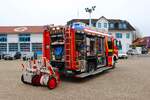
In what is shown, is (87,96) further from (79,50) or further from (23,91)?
(79,50)

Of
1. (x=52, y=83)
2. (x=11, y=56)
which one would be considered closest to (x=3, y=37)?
(x=11, y=56)

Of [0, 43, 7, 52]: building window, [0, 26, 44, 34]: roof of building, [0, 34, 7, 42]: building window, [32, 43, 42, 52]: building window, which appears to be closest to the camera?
[32, 43, 42, 52]: building window

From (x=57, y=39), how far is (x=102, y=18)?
4694cm

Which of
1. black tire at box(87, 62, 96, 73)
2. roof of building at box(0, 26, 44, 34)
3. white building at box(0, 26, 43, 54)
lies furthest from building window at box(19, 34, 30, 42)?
black tire at box(87, 62, 96, 73)

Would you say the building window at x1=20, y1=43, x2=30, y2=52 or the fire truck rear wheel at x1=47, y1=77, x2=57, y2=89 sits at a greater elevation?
the building window at x1=20, y1=43, x2=30, y2=52

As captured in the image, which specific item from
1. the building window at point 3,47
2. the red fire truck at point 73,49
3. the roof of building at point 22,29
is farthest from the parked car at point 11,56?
the red fire truck at point 73,49

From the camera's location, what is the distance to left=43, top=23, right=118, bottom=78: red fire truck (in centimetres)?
1304

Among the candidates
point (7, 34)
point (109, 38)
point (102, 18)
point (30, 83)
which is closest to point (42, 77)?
point (30, 83)

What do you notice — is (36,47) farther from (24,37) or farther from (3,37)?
(3,37)

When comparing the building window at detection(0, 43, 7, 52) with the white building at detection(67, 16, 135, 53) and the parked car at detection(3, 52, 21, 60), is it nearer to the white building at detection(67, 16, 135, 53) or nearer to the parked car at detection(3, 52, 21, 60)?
the parked car at detection(3, 52, 21, 60)

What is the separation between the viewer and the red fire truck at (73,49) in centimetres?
1304

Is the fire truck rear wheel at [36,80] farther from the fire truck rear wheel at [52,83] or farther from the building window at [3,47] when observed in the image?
the building window at [3,47]

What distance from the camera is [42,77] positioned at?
11.7m

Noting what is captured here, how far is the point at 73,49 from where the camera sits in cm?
1295
